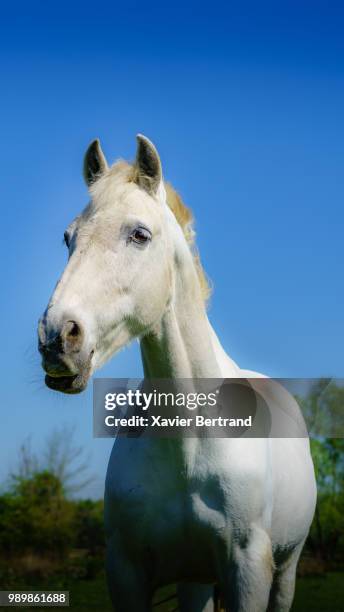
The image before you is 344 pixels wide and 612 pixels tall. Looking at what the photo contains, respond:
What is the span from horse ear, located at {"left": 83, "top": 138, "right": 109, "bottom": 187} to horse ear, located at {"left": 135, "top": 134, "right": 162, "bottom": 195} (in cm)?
34

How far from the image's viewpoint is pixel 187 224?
4.05 meters

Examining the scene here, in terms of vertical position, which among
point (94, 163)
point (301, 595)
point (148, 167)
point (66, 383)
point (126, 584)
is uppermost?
point (94, 163)

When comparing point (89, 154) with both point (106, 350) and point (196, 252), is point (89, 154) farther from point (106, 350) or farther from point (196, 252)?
point (106, 350)

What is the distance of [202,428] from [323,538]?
26124mm

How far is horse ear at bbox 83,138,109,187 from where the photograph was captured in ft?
12.8

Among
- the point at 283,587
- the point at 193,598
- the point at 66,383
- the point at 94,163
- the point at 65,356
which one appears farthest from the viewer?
the point at 283,587

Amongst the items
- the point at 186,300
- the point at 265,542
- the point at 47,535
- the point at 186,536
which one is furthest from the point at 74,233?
the point at 47,535

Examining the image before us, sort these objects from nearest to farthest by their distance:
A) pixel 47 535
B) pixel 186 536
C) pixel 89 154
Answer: pixel 186 536 < pixel 89 154 < pixel 47 535

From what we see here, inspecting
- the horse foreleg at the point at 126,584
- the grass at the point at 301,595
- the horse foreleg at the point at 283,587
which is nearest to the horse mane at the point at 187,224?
the horse foreleg at the point at 126,584

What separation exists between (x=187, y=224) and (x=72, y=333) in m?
1.37

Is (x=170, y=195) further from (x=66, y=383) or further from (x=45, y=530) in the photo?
(x=45, y=530)

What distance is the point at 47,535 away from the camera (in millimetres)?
25875

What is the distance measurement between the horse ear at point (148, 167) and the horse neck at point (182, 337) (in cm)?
37

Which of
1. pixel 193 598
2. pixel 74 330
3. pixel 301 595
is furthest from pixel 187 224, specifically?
pixel 301 595
